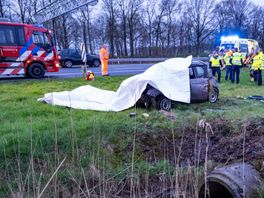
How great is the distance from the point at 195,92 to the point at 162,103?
1414 mm

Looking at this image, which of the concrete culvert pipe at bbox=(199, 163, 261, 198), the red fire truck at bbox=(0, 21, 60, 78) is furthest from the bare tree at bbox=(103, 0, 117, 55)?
the concrete culvert pipe at bbox=(199, 163, 261, 198)

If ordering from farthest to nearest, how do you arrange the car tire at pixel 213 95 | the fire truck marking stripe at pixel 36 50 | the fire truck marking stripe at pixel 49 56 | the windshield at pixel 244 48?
the windshield at pixel 244 48
the fire truck marking stripe at pixel 49 56
the fire truck marking stripe at pixel 36 50
the car tire at pixel 213 95

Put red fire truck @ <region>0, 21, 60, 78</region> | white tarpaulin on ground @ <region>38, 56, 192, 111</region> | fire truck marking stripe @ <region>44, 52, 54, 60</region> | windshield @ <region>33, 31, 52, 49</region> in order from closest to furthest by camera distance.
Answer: white tarpaulin on ground @ <region>38, 56, 192, 111</region> → red fire truck @ <region>0, 21, 60, 78</region> → windshield @ <region>33, 31, 52, 49</region> → fire truck marking stripe @ <region>44, 52, 54, 60</region>

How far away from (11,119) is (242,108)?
6101 millimetres

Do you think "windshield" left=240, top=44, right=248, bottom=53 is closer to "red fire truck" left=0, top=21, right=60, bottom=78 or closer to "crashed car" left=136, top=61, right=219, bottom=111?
"red fire truck" left=0, top=21, right=60, bottom=78

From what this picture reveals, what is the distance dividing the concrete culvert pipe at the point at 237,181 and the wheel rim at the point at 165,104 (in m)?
5.23

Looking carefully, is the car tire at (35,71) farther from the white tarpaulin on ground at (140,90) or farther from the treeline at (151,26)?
the treeline at (151,26)

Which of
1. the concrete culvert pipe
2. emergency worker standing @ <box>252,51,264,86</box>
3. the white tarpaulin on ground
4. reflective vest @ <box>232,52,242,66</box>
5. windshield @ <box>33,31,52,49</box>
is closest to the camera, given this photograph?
the concrete culvert pipe

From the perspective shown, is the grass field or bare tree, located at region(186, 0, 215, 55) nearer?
the grass field

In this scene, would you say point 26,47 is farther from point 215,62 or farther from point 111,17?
point 111,17

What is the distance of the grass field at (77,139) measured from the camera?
4.69m

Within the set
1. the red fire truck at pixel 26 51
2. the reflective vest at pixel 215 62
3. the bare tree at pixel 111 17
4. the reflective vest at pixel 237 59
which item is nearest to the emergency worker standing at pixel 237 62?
the reflective vest at pixel 237 59

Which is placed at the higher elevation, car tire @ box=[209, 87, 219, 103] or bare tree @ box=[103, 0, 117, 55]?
bare tree @ box=[103, 0, 117, 55]

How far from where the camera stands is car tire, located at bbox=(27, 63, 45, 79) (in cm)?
1600
